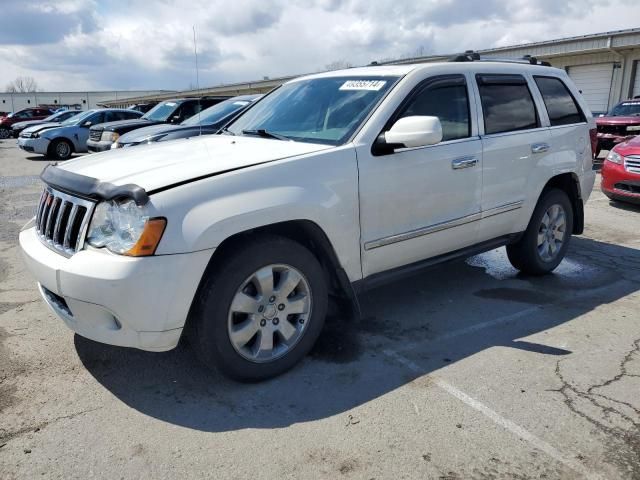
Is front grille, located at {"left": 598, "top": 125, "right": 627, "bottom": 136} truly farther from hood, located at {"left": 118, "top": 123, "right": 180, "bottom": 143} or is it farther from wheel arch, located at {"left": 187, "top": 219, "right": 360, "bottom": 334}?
wheel arch, located at {"left": 187, "top": 219, "right": 360, "bottom": 334}

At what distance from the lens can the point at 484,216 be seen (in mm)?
4258

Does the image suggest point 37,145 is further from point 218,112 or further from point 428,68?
point 428,68

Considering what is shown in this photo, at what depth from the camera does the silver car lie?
16.2 meters

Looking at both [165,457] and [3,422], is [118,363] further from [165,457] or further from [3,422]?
[165,457]

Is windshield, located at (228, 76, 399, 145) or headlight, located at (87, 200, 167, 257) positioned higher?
windshield, located at (228, 76, 399, 145)

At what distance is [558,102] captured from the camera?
5016 mm

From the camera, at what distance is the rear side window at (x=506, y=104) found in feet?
14.1

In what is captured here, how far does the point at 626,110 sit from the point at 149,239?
14.3m

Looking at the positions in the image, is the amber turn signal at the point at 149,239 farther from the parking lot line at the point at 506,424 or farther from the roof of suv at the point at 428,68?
the roof of suv at the point at 428,68

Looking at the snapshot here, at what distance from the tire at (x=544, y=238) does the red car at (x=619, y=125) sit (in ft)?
28.5

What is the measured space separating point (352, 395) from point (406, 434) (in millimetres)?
452

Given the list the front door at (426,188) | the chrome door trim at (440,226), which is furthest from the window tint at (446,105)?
the chrome door trim at (440,226)

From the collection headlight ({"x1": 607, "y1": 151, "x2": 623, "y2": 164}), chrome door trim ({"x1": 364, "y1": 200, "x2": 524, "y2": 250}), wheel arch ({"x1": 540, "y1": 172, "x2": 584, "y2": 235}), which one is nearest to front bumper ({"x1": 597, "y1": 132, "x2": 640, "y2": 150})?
headlight ({"x1": 607, "y1": 151, "x2": 623, "y2": 164})

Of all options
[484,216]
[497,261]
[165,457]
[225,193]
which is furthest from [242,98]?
[165,457]
